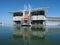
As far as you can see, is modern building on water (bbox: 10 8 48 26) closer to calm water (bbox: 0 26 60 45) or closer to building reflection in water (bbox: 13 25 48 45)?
building reflection in water (bbox: 13 25 48 45)

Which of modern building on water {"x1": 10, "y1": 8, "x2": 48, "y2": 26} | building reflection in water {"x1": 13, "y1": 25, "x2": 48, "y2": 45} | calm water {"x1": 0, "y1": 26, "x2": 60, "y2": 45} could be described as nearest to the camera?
calm water {"x1": 0, "y1": 26, "x2": 60, "y2": 45}

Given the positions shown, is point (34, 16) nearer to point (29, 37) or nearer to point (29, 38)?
point (29, 37)

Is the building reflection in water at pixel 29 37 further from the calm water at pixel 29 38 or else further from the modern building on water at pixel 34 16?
the modern building on water at pixel 34 16

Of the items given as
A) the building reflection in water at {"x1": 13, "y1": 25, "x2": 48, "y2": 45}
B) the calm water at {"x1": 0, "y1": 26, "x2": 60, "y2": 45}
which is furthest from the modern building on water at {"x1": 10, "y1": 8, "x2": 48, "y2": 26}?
the calm water at {"x1": 0, "y1": 26, "x2": 60, "y2": 45}

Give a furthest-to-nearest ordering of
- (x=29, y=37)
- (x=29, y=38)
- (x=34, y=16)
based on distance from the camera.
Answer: (x=34, y=16) < (x=29, y=37) < (x=29, y=38)

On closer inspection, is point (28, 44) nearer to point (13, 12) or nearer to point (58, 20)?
point (13, 12)

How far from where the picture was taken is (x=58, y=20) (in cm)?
8400

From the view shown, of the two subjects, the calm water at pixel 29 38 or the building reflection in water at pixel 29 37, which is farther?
the building reflection in water at pixel 29 37

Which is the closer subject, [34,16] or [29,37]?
[29,37]

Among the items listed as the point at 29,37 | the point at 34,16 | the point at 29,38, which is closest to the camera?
the point at 29,38

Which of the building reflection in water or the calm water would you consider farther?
the building reflection in water

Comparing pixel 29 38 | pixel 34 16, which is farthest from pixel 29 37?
pixel 34 16

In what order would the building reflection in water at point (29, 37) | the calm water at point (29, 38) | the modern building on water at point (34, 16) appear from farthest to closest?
1. the modern building on water at point (34, 16)
2. the building reflection in water at point (29, 37)
3. the calm water at point (29, 38)

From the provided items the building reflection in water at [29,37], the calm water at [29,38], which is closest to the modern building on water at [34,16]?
the building reflection in water at [29,37]
